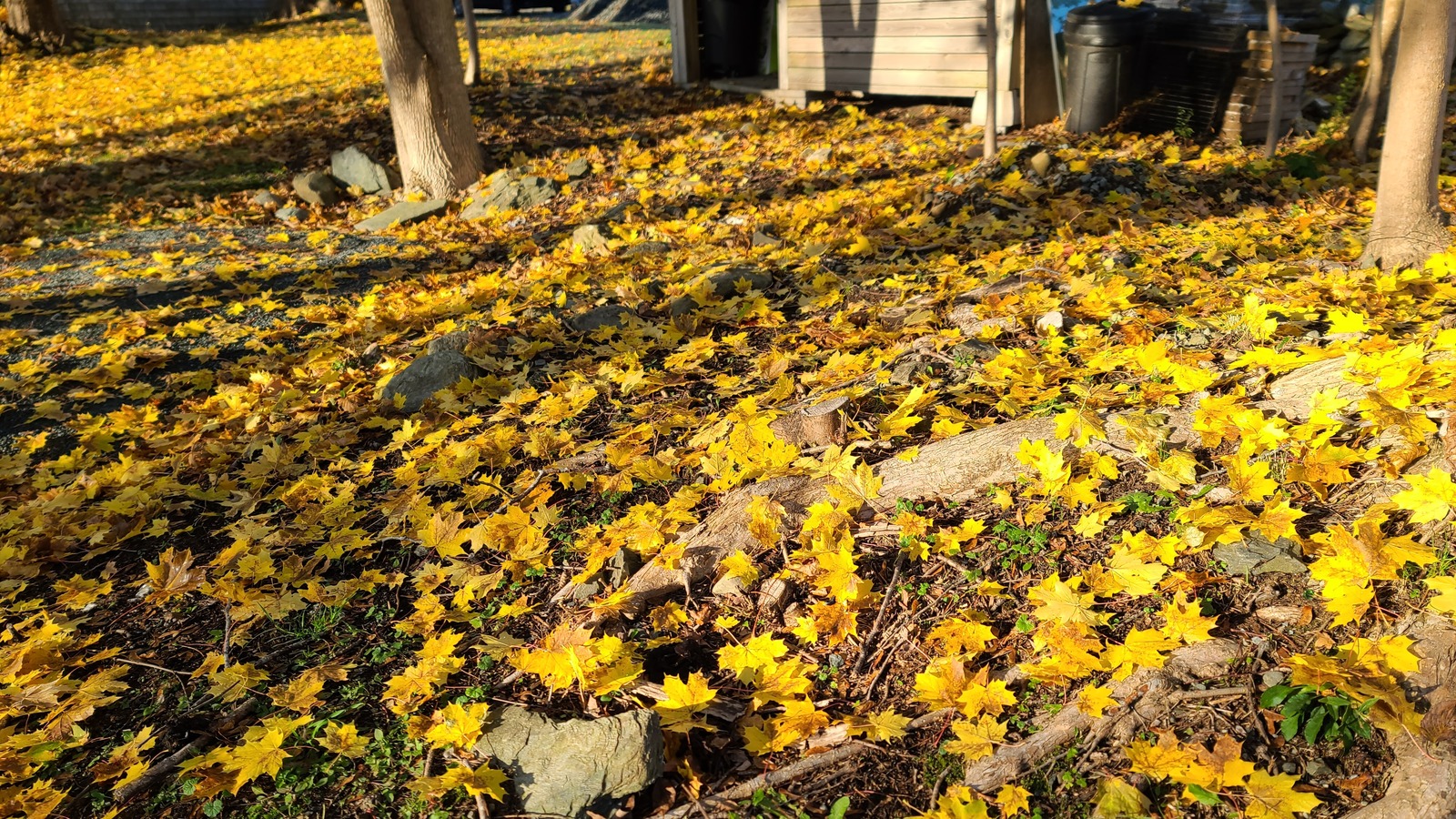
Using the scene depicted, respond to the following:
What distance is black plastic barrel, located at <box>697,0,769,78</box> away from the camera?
11522mm

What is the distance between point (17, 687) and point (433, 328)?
2821 mm

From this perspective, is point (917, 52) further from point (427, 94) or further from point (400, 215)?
point (400, 215)

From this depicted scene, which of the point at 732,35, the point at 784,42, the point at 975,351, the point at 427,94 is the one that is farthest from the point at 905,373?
the point at 732,35

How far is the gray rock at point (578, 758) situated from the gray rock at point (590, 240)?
4.30 m

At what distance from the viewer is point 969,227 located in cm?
536

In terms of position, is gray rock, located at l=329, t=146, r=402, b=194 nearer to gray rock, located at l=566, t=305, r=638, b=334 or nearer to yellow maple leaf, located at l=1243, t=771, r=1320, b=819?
gray rock, located at l=566, t=305, r=638, b=334

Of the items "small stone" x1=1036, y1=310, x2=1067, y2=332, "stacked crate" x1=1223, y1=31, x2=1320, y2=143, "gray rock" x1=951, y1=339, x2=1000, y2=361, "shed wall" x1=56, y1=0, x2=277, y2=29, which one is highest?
"shed wall" x1=56, y1=0, x2=277, y2=29

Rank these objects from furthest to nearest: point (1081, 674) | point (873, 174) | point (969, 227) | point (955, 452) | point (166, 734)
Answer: point (873, 174) → point (969, 227) → point (955, 452) → point (166, 734) → point (1081, 674)

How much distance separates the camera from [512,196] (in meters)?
7.34

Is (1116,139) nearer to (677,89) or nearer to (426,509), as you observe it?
(677,89)

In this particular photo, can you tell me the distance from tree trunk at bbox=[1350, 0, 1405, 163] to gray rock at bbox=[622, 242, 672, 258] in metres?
5.21

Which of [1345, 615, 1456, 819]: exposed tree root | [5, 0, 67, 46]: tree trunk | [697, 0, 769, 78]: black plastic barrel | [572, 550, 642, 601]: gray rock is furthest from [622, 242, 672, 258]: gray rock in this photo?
[5, 0, 67, 46]: tree trunk

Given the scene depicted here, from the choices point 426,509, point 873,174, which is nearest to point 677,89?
point 873,174

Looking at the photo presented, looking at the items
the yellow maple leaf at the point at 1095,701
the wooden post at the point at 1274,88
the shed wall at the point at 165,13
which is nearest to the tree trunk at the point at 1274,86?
the wooden post at the point at 1274,88
